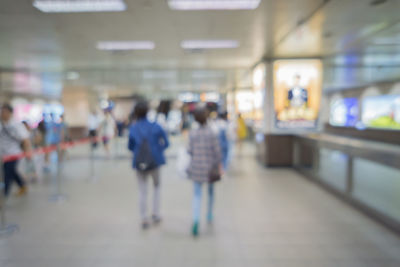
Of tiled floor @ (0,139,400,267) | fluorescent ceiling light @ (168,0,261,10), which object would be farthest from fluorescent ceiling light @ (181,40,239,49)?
tiled floor @ (0,139,400,267)

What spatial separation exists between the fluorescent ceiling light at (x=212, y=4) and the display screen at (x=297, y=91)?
13.0ft

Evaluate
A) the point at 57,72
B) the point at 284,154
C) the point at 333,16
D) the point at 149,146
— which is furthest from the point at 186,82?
the point at 149,146

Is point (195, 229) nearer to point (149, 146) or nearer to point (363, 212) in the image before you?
point (149, 146)

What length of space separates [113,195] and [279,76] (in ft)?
18.0

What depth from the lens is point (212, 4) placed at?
4.17 meters

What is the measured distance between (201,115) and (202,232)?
1577 millimetres

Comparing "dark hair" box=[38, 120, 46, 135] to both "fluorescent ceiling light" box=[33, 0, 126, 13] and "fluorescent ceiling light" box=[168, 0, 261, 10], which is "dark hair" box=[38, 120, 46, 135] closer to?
"fluorescent ceiling light" box=[33, 0, 126, 13]

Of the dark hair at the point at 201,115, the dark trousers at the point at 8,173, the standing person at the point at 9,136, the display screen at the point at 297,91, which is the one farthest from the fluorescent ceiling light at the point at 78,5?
the display screen at the point at 297,91

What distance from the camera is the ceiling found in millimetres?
4453

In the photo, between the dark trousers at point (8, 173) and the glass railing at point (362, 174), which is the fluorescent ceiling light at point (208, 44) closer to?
the glass railing at point (362, 174)

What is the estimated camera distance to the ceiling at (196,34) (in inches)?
175

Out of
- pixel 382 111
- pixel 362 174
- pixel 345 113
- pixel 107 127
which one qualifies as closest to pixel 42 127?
pixel 107 127

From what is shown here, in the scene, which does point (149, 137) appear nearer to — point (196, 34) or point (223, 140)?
point (223, 140)

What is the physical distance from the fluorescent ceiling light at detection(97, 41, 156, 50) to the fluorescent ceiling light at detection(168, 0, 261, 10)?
2427 millimetres
